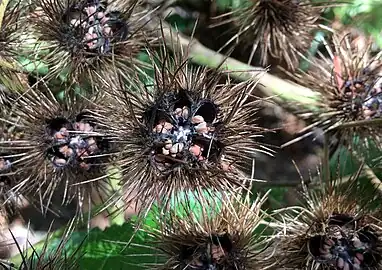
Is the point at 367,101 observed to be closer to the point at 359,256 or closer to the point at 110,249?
the point at 359,256

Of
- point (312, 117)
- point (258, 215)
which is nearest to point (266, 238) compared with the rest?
point (258, 215)

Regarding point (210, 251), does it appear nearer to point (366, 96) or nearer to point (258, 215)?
point (258, 215)

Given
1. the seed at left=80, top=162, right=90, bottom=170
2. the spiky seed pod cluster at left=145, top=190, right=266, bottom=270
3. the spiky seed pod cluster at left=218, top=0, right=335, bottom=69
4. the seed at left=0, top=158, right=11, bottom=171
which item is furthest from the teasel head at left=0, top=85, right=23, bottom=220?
the spiky seed pod cluster at left=218, top=0, right=335, bottom=69

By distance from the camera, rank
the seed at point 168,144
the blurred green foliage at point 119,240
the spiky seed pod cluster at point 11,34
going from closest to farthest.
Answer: the seed at point 168,144, the spiky seed pod cluster at point 11,34, the blurred green foliage at point 119,240

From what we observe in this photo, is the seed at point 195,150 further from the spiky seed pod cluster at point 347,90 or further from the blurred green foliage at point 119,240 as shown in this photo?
the spiky seed pod cluster at point 347,90

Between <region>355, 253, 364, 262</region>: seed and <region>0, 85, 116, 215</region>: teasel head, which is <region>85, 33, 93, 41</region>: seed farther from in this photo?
<region>355, 253, 364, 262</region>: seed

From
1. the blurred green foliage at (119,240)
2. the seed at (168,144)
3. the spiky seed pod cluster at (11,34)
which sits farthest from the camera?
the blurred green foliage at (119,240)

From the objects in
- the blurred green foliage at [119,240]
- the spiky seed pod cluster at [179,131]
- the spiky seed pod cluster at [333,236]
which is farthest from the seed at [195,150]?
the spiky seed pod cluster at [333,236]
